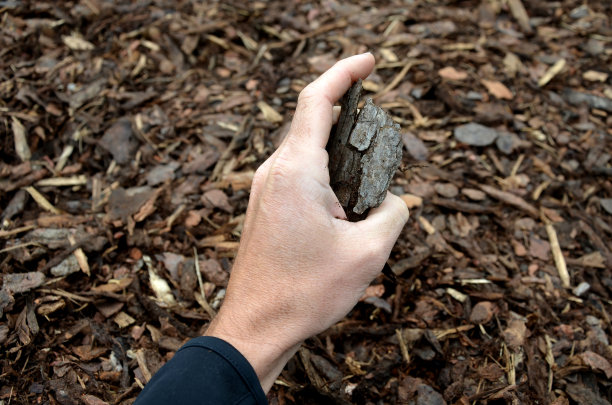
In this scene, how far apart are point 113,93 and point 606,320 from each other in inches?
157

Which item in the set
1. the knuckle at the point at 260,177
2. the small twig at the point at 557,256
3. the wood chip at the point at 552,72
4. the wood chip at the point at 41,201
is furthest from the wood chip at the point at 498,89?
the wood chip at the point at 41,201

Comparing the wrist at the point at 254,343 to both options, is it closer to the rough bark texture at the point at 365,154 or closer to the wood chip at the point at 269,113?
the rough bark texture at the point at 365,154

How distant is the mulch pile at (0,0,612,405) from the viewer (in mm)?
A: 2469

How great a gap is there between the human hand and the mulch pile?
1.99 feet

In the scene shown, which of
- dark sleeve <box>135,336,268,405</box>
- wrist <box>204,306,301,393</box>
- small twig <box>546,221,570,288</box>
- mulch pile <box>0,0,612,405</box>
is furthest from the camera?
small twig <box>546,221,570,288</box>

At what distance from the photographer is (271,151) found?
3.50 meters

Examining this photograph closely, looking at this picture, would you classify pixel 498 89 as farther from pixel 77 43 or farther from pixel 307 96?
pixel 77 43

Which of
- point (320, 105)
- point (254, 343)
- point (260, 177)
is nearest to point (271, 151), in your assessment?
point (260, 177)

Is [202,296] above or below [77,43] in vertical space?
below

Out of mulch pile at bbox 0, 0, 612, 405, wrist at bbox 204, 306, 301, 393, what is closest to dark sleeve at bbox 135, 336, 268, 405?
wrist at bbox 204, 306, 301, 393

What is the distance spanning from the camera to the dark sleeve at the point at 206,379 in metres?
1.56

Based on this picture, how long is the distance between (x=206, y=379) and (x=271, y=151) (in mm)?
2162

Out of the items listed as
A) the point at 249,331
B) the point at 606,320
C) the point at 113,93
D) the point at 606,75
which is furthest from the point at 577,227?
the point at 113,93

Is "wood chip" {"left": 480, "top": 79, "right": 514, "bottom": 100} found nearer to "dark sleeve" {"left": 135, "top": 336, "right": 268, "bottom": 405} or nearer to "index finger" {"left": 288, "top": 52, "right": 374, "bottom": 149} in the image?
"index finger" {"left": 288, "top": 52, "right": 374, "bottom": 149}
